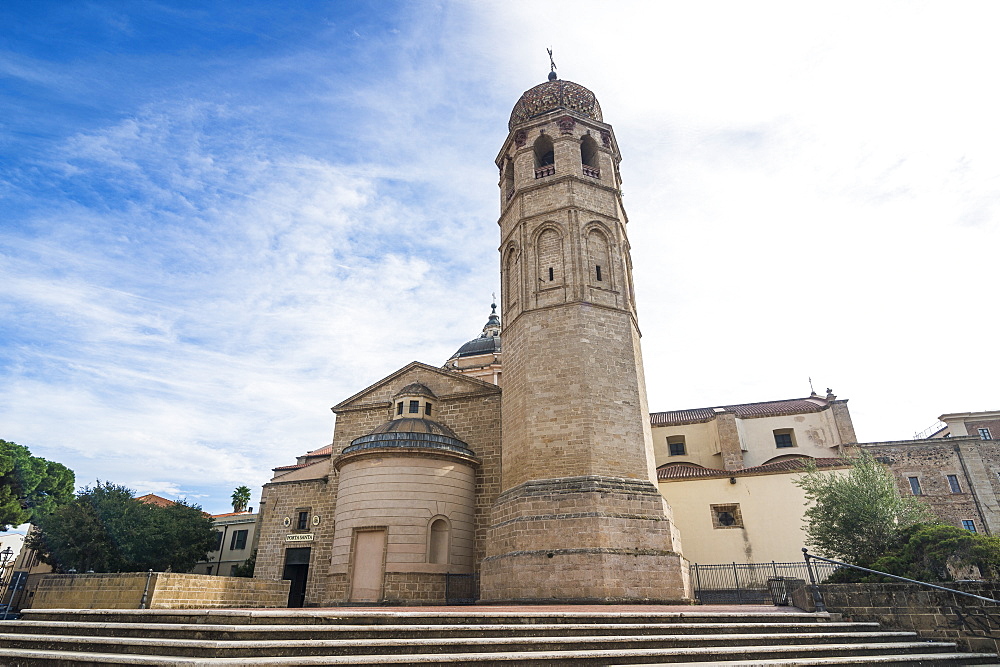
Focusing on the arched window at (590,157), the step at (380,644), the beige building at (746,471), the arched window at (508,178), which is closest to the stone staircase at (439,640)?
the step at (380,644)

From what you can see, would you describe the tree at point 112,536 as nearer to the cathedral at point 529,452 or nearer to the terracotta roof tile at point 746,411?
the cathedral at point 529,452

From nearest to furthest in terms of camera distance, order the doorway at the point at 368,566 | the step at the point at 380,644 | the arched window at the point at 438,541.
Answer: the step at the point at 380,644, the doorway at the point at 368,566, the arched window at the point at 438,541

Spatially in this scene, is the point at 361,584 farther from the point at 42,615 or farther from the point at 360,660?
the point at 360,660

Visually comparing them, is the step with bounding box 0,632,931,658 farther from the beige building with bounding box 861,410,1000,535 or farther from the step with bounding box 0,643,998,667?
the beige building with bounding box 861,410,1000,535

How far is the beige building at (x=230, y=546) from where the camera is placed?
32.8 m

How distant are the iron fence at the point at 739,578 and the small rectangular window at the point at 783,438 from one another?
30.2ft

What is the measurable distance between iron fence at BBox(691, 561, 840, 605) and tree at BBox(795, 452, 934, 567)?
235 centimetres

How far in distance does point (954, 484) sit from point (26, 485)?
4835 centimetres

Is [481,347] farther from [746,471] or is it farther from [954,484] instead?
[954,484]

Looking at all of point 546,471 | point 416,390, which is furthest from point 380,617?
point 416,390

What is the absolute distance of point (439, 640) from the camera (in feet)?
22.0

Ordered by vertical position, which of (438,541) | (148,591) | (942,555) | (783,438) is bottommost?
(148,591)

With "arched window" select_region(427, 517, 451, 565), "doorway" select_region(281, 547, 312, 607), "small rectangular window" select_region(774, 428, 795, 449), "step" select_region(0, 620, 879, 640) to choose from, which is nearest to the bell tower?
"arched window" select_region(427, 517, 451, 565)

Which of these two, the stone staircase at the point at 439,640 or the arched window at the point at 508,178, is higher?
the arched window at the point at 508,178
